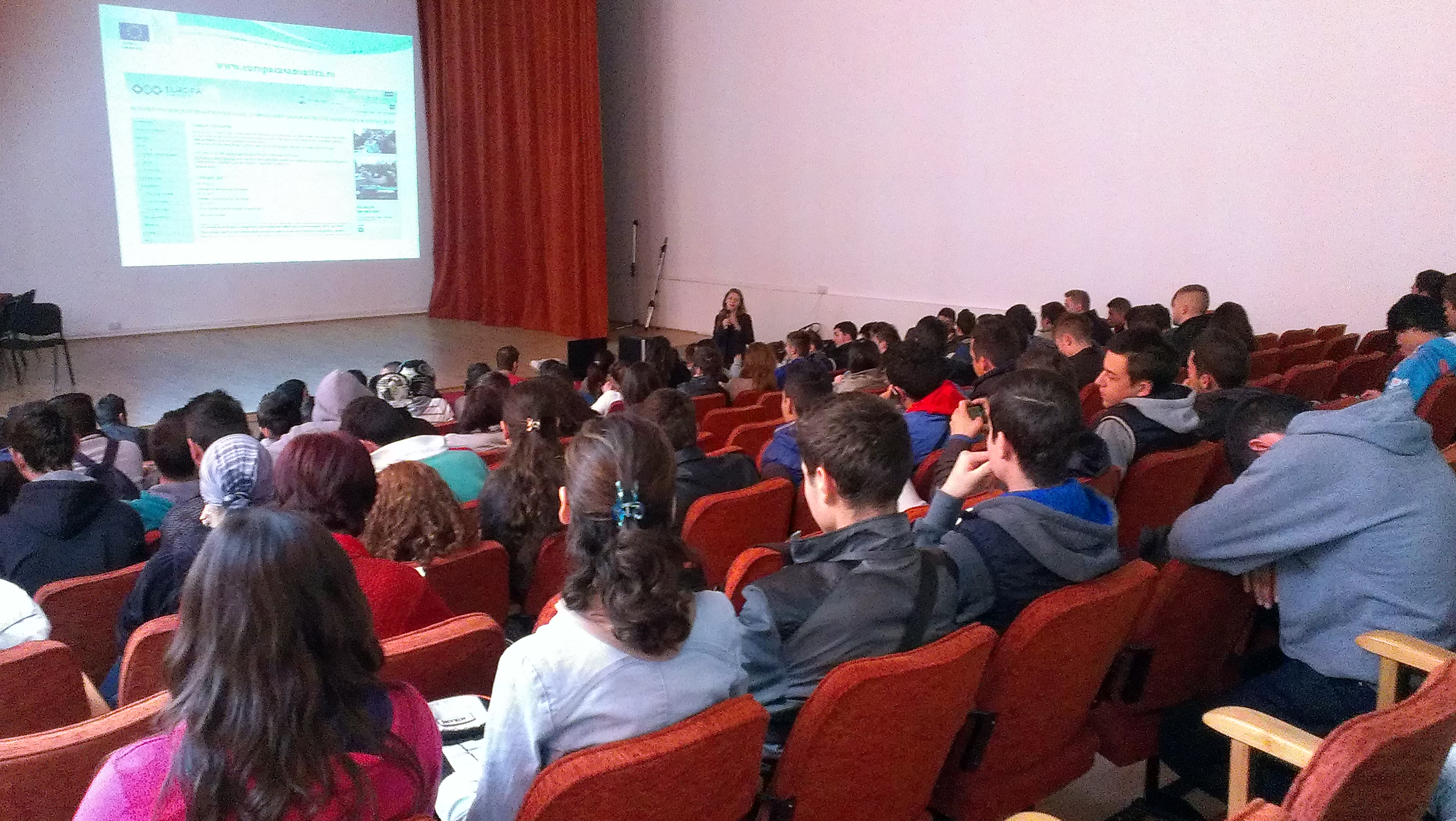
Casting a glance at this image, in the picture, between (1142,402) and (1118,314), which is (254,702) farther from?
(1118,314)

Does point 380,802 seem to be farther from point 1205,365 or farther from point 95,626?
point 1205,365

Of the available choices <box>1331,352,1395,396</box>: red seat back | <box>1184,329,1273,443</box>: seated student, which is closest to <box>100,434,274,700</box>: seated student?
<box>1184,329,1273,443</box>: seated student

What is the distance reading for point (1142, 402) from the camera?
2.94m

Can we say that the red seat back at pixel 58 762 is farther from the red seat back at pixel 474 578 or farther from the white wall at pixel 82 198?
the white wall at pixel 82 198

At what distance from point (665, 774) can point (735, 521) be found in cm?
157

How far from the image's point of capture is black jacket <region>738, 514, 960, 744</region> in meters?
1.57

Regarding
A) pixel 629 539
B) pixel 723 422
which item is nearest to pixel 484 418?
pixel 723 422

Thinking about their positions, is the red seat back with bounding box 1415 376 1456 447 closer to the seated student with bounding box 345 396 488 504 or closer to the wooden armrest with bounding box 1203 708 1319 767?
A: the wooden armrest with bounding box 1203 708 1319 767

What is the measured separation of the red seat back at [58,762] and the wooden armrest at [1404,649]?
1.88 m

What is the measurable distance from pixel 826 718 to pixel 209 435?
2475mm

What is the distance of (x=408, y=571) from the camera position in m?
1.91

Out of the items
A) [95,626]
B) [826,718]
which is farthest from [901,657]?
[95,626]

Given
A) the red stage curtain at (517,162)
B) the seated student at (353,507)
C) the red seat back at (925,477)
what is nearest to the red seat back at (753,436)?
the red seat back at (925,477)

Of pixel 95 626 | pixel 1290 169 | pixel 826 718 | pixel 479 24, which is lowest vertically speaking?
pixel 95 626
